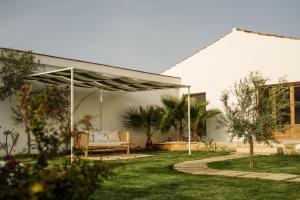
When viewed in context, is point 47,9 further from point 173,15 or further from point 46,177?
point 46,177

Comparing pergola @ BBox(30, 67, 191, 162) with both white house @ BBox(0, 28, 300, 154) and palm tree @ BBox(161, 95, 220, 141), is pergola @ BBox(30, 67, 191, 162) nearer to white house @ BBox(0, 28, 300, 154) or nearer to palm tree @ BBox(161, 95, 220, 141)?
white house @ BBox(0, 28, 300, 154)

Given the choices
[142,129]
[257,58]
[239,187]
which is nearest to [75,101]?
[142,129]

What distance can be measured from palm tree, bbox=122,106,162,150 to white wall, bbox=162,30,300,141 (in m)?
2.54

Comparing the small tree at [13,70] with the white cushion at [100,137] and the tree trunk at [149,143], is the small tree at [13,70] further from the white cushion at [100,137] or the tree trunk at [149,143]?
the tree trunk at [149,143]

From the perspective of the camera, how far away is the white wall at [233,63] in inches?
561

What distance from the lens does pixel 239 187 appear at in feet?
18.5

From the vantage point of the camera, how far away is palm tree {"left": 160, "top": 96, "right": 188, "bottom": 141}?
15008 millimetres

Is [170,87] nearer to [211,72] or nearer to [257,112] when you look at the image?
[211,72]

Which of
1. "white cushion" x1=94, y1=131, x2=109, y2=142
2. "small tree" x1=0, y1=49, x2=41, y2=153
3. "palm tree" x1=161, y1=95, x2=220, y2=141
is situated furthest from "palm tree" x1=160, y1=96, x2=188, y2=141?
"small tree" x1=0, y1=49, x2=41, y2=153

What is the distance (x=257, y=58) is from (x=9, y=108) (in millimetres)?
9209

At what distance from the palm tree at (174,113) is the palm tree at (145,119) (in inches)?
14.5

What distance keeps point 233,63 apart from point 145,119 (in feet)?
14.0

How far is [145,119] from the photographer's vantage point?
15.3 metres

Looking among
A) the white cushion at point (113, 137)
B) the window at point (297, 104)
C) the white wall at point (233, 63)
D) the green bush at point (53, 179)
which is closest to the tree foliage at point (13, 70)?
the white cushion at point (113, 137)
